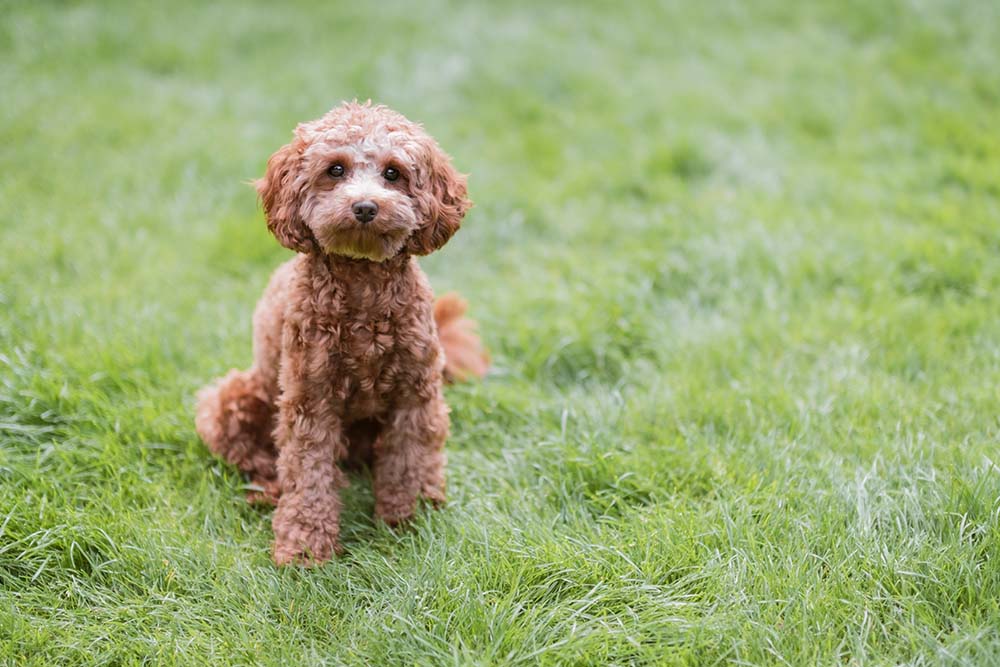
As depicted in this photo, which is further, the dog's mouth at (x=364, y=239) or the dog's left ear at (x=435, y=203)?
the dog's left ear at (x=435, y=203)

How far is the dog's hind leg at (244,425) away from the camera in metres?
3.45

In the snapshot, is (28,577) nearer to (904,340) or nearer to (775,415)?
(775,415)

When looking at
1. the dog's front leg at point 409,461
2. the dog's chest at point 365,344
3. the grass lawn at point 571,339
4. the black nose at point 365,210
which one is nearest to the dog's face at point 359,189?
the black nose at point 365,210

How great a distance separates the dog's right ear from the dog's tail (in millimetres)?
1085

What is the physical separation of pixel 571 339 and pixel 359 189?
1711mm

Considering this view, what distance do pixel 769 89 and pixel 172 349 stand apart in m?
5.09

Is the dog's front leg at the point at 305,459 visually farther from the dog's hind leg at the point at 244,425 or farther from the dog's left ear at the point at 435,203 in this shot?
the dog's left ear at the point at 435,203

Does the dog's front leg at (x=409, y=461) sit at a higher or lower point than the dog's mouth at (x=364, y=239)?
lower

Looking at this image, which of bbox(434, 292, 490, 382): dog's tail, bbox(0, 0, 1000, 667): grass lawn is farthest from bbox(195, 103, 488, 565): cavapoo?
bbox(434, 292, 490, 382): dog's tail

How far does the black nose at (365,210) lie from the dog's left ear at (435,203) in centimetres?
22

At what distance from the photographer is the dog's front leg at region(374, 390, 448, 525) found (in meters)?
3.21

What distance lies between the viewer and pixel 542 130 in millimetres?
6547

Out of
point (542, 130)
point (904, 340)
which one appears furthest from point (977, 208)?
point (542, 130)

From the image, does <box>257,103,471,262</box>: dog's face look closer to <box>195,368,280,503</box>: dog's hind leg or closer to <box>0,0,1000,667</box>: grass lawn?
<box>195,368,280,503</box>: dog's hind leg
